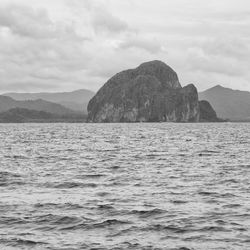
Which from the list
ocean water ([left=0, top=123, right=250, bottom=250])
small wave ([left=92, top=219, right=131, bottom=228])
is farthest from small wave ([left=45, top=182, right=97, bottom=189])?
small wave ([left=92, top=219, right=131, bottom=228])

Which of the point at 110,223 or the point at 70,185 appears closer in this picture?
the point at 110,223

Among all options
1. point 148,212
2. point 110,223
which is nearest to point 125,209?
point 148,212

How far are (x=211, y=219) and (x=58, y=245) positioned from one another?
312 inches

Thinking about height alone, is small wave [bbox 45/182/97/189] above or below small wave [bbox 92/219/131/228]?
above

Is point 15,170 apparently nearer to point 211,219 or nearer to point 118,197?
point 118,197

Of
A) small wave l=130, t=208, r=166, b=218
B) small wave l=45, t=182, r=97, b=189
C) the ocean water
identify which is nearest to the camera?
the ocean water

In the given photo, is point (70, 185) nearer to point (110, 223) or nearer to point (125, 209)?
point (125, 209)

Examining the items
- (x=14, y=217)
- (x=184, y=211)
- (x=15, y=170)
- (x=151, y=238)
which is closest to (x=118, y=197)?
(x=184, y=211)

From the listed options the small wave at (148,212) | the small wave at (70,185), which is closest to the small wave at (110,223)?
the small wave at (148,212)

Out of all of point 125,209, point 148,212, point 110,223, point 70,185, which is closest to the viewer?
point 110,223

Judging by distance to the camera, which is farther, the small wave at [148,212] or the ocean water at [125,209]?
the small wave at [148,212]

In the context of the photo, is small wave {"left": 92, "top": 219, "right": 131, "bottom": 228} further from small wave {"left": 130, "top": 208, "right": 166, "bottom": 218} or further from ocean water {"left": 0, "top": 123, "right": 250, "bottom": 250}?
small wave {"left": 130, "top": 208, "right": 166, "bottom": 218}

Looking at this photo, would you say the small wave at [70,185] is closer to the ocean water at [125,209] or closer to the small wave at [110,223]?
the ocean water at [125,209]

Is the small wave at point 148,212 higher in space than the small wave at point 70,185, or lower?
lower
